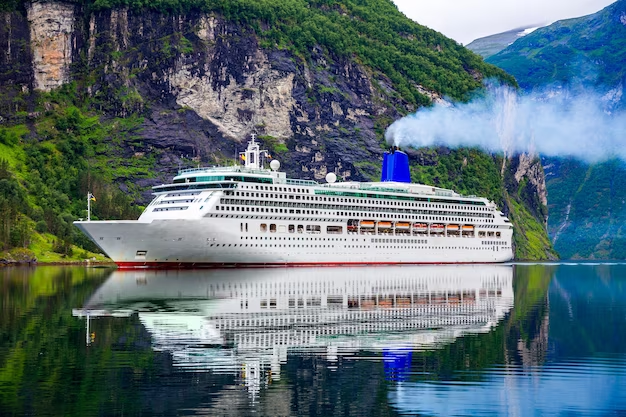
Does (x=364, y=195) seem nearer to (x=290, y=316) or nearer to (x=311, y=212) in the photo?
(x=311, y=212)

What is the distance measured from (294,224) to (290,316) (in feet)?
251

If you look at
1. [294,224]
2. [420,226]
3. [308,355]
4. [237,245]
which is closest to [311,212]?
[294,224]

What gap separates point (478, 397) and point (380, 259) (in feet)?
369

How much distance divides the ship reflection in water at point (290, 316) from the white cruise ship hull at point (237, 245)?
22994mm

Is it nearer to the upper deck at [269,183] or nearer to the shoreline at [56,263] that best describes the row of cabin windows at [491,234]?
the upper deck at [269,183]

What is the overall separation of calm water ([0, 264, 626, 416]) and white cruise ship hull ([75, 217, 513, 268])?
4184cm

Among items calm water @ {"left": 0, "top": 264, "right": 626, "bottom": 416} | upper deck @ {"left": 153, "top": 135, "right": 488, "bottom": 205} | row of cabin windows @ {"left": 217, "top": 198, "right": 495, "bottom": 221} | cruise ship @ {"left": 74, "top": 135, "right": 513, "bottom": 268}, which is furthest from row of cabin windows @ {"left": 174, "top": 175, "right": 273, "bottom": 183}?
calm water @ {"left": 0, "top": 264, "right": 626, "bottom": 416}

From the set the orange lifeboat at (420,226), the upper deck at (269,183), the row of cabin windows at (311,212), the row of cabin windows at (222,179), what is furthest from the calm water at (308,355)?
the orange lifeboat at (420,226)

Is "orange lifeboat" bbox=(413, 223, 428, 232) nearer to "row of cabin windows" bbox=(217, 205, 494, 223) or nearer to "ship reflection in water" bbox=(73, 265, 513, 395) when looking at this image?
"row of cabin windows" bbox=(217, 205, 494, 223)

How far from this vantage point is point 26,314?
55031mm

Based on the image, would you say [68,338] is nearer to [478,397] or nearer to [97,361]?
[97,361]

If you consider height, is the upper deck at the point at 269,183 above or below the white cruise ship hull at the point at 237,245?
above

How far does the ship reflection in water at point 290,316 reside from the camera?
39562 mm

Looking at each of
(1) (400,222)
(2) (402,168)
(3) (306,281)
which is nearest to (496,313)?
(3) (306,281)
